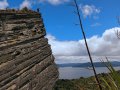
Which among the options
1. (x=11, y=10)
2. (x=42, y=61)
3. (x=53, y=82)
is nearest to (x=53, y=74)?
(x=53, y=82)

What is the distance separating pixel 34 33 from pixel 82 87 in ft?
85.9

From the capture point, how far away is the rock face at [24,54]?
22.4 metres

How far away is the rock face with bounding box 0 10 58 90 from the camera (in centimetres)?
2239

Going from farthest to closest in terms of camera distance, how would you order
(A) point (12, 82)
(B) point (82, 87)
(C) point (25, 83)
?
(C) point (25, 83) < (A) point (12, 82) < (B) point (82, 87)

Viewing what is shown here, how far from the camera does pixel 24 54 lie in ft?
83.7

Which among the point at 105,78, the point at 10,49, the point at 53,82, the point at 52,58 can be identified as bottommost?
the point at 53,82

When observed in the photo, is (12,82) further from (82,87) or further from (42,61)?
(82,87)

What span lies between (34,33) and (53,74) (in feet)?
17.4

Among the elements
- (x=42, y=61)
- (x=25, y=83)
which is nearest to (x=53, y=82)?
(x=42, y=61)

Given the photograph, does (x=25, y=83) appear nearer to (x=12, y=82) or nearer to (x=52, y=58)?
(x=12, y=82)

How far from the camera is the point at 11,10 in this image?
85.1 ft

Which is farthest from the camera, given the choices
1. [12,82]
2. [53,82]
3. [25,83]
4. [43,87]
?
[53,82]

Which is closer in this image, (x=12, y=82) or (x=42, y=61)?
(x=12, y=82)

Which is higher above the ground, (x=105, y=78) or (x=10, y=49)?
(x=105, y=78)
